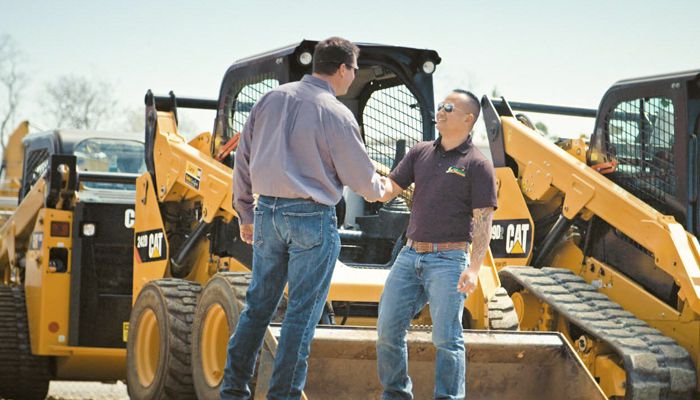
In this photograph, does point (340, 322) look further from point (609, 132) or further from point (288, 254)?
point (609, 132)

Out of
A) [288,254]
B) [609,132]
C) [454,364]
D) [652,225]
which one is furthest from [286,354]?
[609,132]

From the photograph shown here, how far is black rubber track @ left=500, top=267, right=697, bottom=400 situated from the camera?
8.26 m

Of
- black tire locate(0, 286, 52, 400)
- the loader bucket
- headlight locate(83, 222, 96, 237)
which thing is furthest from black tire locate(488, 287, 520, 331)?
black tire locate(0, 286, 52, 400)

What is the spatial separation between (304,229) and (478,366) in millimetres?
2058

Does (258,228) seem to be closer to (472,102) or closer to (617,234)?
(472,102)

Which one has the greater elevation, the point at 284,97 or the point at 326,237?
the point at 284,97

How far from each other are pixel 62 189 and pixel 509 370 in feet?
17.0

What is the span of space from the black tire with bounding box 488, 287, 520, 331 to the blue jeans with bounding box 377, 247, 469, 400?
1.61 metres

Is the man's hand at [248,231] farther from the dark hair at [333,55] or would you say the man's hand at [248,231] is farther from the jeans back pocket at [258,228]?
the dark hair at [333,55]

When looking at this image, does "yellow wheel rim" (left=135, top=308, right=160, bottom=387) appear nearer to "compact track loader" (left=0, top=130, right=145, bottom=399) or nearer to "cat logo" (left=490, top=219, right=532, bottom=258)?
"compact track loader" (left=0, top=130, right=145, bottom=399)

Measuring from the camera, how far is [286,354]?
19.9 feet

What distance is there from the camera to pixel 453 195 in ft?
21.1

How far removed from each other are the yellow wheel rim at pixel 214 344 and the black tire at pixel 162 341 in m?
0.36

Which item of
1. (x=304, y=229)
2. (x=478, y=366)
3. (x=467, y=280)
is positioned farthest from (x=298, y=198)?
(x=478, y=366)
